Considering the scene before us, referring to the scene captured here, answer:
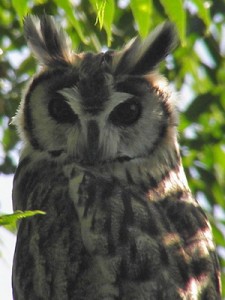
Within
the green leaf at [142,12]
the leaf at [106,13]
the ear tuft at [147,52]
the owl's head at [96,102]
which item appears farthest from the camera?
the ear tuft at [147,52]

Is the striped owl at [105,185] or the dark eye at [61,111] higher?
the dark eye at [61,111]

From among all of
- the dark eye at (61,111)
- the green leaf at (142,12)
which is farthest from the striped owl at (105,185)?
the green leaf at (142,12)

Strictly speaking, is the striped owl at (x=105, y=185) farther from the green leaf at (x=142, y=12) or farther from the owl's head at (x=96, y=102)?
the green leaf at (x=142, y=12)

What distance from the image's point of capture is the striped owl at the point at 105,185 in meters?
4.80

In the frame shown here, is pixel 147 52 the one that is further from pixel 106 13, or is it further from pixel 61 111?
pixel 106 13

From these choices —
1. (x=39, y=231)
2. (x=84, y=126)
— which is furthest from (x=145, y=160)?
(x=39, y=231)

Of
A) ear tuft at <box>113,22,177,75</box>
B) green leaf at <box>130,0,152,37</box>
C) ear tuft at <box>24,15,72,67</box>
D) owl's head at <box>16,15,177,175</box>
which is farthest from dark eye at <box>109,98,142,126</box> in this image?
green leaf at <box>130,0,152,37</box>

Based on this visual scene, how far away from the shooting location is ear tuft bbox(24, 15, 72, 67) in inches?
219

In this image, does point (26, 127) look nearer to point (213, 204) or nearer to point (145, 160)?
point (145, 160)

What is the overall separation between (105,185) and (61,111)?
43 centimetres

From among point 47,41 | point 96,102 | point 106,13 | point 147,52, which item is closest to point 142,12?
point 106,13

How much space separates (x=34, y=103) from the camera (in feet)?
17.9

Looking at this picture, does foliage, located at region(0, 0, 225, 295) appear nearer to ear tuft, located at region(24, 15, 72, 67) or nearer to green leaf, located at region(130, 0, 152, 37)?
ear tuft, located at region(24, 15, 72, 67)

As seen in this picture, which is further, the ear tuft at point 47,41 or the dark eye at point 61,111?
the ear tuft at point 47,41
